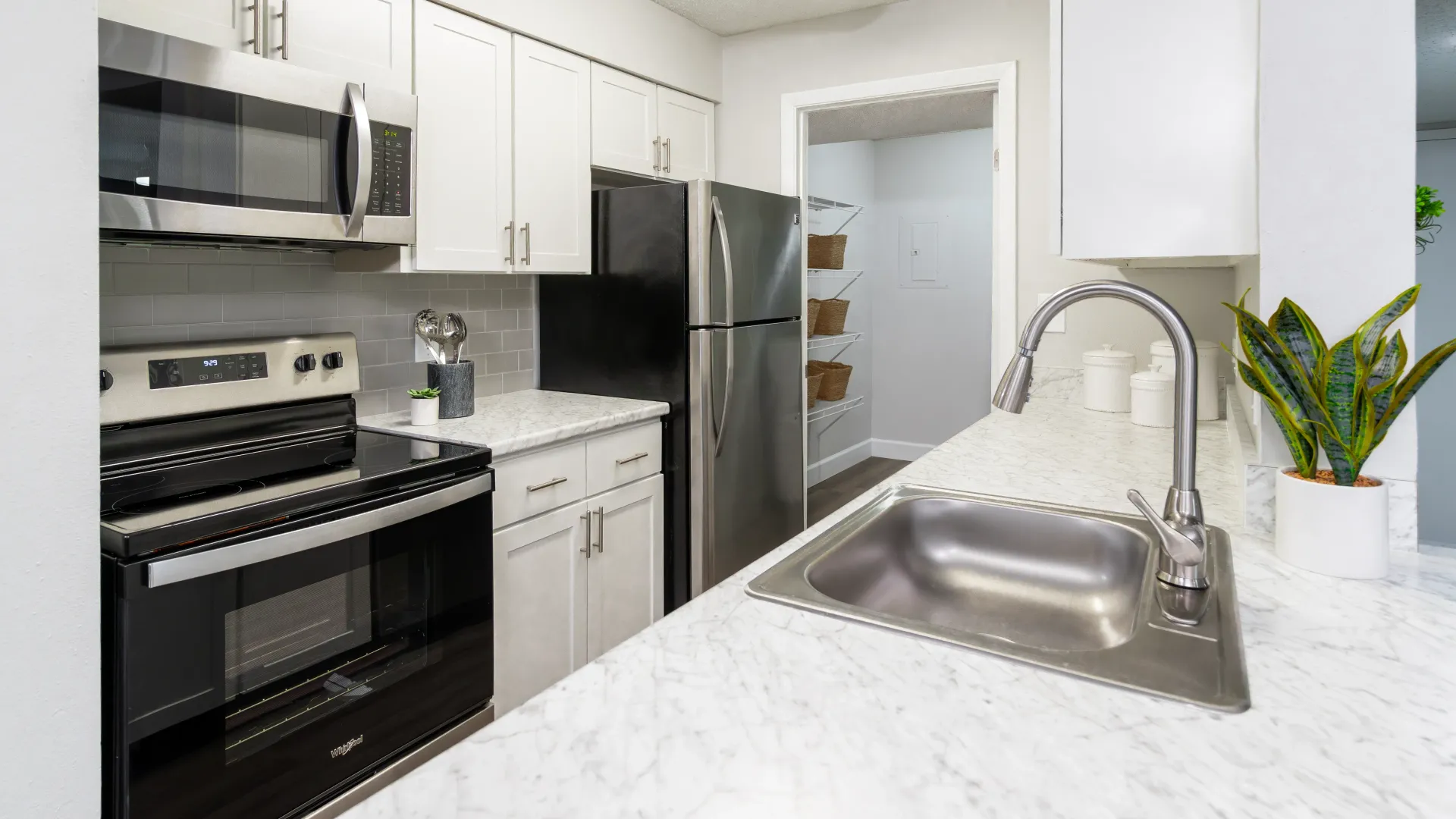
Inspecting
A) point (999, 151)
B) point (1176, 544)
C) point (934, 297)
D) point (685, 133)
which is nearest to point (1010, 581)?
point (1176, 544)

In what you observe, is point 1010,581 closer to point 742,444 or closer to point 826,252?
point 742,444

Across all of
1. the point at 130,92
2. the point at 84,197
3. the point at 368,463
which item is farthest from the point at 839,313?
the point at 84,197

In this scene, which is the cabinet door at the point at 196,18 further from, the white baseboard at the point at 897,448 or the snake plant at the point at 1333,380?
the white baseboard at the point at 897,448

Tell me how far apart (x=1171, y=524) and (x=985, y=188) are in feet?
15.4

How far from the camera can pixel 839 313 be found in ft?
14.6

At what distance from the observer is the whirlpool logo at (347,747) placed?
164 cm

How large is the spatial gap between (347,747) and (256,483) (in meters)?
0.58

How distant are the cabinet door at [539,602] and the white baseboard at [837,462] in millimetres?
2536

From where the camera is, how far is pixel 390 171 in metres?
2.04

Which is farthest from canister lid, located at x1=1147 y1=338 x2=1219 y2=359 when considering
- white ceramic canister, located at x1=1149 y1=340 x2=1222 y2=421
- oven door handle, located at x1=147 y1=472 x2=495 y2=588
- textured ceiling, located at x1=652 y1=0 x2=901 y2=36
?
oven door handle, located at x1=147 y1=472 x2=495 y2=588

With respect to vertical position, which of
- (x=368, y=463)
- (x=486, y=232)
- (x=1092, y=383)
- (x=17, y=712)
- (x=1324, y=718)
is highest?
(x=486, y=232)

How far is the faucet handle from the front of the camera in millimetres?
988

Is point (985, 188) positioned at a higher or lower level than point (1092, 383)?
higher

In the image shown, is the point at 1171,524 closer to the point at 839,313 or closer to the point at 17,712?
the point at 17,712
